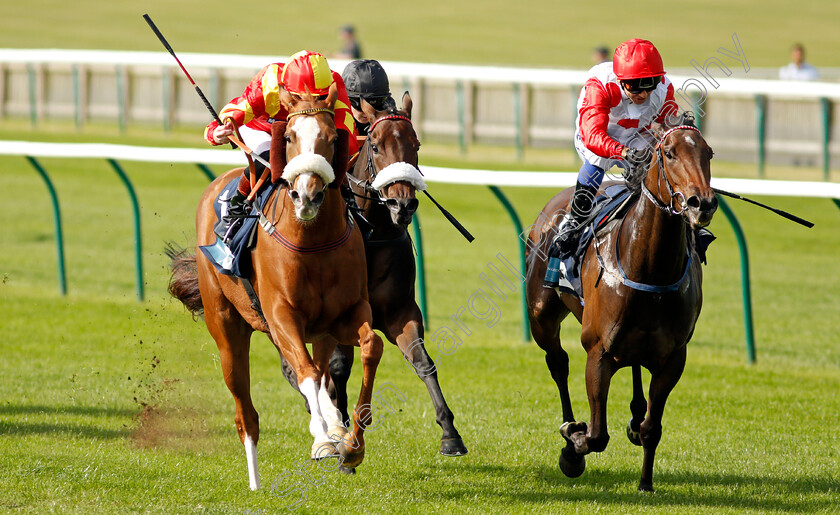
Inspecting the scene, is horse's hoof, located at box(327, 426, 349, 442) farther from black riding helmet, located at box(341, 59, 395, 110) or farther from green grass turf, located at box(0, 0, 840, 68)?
green grass turf, located at box(0, 0, 840, 68)

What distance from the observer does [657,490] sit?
5.44m

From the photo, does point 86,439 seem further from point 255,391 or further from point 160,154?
point 160,154

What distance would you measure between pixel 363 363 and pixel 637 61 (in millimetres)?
1909

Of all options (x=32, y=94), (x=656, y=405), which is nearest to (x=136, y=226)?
(x=656, y=405)

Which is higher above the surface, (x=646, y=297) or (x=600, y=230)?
(x=600, y=230)

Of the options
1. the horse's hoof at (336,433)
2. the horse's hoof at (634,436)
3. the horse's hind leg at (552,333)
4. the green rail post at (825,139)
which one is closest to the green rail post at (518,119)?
the green rail post at (825,139)

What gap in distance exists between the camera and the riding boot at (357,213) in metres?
5.48

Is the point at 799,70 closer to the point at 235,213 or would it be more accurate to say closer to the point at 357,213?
the point at 357,213

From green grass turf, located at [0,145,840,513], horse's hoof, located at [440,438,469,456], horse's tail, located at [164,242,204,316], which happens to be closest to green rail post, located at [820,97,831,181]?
green grass turf, located at [0,145,840,513]

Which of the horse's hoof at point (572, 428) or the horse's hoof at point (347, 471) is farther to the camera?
the horse's hoof at point (347, 471)

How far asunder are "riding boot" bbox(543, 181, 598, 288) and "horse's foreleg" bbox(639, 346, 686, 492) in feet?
2.69

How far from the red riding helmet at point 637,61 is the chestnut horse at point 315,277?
4.74 feet

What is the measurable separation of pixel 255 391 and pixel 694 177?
12.7ft

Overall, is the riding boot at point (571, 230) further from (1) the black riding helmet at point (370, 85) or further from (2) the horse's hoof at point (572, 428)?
(1) the black riding helmet at point (370, 85)
